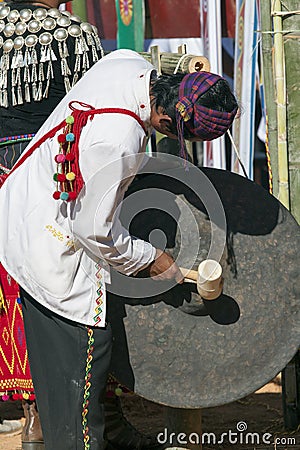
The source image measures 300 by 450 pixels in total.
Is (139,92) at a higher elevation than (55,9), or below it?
below

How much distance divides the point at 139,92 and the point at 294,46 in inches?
50.3

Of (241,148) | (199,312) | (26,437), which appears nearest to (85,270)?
(199,312)

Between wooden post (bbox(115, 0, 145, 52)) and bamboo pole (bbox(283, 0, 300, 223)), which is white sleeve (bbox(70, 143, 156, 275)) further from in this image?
wooden post (bbox(115, 0, 145, 52))

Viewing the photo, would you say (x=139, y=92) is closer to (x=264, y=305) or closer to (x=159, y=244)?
(x=159, y=244)

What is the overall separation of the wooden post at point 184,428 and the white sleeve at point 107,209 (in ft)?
2.50

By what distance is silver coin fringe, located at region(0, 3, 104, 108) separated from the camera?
291cm

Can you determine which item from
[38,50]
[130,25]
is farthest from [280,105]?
[130,25]

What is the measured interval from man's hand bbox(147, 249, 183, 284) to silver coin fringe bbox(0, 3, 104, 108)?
0.82 m

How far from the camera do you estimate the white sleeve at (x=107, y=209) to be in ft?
7.39

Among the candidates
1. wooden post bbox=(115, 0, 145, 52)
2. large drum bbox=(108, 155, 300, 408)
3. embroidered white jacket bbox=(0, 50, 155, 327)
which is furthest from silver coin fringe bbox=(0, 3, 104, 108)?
wooden post bbox=(115, 0, 145, 52)

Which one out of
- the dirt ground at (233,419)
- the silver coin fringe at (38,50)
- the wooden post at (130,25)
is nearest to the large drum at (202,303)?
the silver coin fringe at (38,50)

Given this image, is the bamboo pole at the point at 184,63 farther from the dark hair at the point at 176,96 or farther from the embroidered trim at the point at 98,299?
the embroidered trim at the point at 98,299

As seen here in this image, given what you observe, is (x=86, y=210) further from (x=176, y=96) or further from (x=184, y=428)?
(x=184, y=428)

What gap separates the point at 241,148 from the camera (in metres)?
4.77
